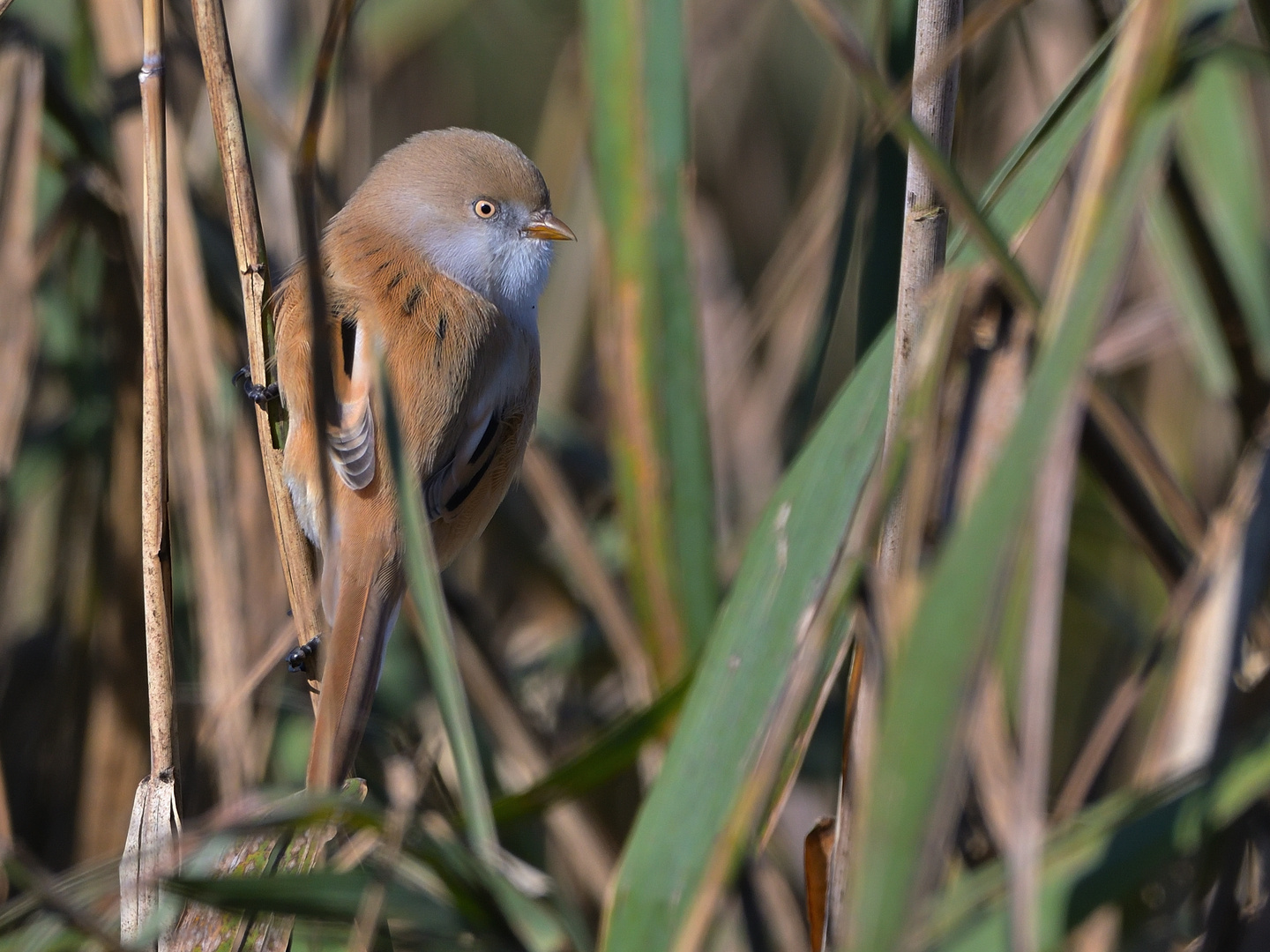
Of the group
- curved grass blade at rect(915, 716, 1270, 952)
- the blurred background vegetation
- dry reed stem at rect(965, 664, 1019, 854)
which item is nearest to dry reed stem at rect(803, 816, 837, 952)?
the blurred background vegetation

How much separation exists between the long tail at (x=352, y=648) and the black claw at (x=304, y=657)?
2cm

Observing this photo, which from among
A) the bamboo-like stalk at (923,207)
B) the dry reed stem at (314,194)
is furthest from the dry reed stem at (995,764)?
the dry reed stem at (314,194)

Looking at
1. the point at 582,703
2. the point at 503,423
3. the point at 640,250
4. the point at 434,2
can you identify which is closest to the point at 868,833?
the point at 640,250

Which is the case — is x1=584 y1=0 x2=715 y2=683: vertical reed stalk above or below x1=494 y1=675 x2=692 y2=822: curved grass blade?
above

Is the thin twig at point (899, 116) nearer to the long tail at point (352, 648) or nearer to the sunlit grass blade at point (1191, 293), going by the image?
the long tail at point (352, 648)

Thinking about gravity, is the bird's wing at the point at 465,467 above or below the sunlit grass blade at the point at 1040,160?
below

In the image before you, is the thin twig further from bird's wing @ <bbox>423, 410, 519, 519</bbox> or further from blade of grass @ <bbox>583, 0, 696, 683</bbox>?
bird's wing @ <bbox>423, 410, 519, 519</bbox>

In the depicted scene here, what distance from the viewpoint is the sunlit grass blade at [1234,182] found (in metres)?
2.21

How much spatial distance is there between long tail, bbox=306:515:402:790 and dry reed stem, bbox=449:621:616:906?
535 millimetres

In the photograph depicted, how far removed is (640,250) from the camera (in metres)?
1.72

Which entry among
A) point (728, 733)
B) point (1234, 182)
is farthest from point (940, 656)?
point (1234, 182)

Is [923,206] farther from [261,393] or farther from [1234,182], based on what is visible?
[261,393]

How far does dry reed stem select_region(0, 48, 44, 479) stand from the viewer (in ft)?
8.21

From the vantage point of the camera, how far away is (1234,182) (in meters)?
2.21
